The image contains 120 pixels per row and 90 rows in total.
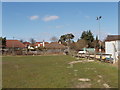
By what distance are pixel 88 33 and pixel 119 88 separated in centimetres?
7633

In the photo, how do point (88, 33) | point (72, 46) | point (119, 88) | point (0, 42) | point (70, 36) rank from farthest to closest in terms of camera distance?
point (70, 36) < point (88, 33) < point (72, 46) < point (0, 42) < point (119, 88)

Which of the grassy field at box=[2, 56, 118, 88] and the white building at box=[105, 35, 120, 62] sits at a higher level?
the white building at box=[105, 35, 120, 62]

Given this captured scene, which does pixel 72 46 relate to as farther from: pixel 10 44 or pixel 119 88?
pixel 119 88

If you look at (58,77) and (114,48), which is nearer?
(58,77)

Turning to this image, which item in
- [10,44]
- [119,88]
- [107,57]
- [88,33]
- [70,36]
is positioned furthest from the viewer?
[70,36]

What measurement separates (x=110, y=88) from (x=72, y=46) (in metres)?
69.1

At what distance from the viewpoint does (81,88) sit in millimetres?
6895

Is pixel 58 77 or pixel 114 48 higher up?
pixel 114 48

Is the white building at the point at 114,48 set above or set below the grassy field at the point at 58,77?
above

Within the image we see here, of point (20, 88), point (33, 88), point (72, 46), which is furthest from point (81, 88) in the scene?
point (72, 46)

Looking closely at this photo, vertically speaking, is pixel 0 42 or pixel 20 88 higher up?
pixel 0 42

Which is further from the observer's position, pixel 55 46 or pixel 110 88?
pixel 55 46

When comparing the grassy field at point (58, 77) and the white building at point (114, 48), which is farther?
the white building at point (114, 48)

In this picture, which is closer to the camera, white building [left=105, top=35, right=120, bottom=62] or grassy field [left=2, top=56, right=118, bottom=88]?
grassy field [left=2, top=56, right=118, bottom=88]
